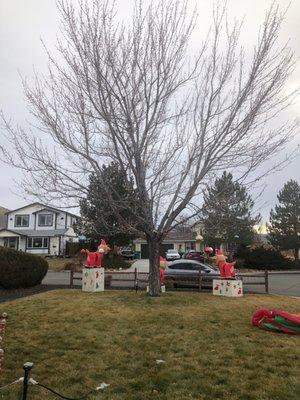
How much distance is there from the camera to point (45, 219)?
5550 centimetres

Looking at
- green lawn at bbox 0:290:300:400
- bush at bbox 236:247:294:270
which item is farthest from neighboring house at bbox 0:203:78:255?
green lawn at bbox 0:290:300:400

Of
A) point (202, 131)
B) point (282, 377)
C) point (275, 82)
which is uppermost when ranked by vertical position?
point (275, 82)

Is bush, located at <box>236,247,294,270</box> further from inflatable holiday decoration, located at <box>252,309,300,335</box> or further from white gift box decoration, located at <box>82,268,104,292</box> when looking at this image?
inflatable holiday decoration, located at <box>252,309,300,335</box>

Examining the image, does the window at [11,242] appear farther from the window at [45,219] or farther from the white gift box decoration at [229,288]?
the white gift box decoration at [229,288]

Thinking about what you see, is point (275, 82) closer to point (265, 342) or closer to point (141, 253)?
point (265, 342)

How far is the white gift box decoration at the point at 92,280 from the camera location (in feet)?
52.7

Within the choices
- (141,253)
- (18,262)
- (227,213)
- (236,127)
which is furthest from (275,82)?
(141,253)

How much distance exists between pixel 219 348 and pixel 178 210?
6175mm

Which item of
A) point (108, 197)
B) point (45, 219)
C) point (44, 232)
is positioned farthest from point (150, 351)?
point (45, 219)

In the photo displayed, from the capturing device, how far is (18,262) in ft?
57.4

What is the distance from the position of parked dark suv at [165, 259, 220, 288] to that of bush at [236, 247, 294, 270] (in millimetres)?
21977

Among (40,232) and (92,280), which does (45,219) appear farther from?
(92,280)

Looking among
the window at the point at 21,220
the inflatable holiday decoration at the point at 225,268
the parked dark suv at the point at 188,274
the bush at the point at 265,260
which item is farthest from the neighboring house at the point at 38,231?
the inflatable holiday decoration at the point at 225,268

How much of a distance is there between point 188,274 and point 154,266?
6254 mm
